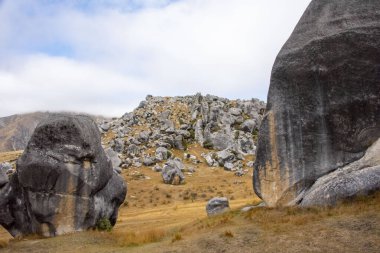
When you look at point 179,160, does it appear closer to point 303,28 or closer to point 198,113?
point 198,113

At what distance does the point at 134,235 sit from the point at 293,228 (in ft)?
28.1

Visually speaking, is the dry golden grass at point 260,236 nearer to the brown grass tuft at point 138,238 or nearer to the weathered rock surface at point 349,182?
the brown grass tuft at point 138,238

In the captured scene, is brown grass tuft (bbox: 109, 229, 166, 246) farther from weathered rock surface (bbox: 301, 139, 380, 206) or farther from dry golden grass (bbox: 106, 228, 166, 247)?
weathered rock surface (bbox: 301, 139, 380, 206)

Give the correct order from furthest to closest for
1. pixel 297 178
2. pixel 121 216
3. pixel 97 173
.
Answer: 1. pixel 121 216
2. pixel 97 173
3. pixel 297 178

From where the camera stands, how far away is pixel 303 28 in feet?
69.5

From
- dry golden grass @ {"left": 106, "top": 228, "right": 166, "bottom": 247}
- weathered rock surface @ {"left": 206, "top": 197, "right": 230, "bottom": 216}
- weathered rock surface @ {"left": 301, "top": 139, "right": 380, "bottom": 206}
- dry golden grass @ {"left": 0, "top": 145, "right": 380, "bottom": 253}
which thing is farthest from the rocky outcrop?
weathered rock surface @ {"left": 301, "top": 139, "right": 380, "bottom": 206}

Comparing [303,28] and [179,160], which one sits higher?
[303,28]

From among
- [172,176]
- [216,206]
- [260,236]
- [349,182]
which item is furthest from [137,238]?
[172,176]

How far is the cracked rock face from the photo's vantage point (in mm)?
23422

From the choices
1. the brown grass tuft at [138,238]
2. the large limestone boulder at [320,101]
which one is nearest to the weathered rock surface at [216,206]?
the large limestone boulder at [320,101]

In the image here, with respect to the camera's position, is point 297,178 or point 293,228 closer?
point 293,228

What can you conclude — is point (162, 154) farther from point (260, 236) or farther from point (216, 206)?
point (260, 236)

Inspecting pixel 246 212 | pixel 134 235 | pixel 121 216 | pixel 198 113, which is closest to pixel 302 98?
pixel 246 212

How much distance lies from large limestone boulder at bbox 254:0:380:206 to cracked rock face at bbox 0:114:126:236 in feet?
30.4
